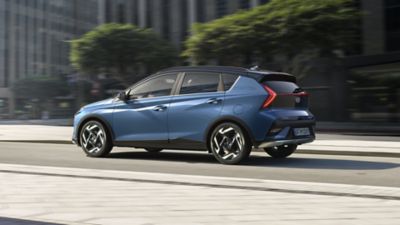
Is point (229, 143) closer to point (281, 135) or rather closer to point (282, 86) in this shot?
point (281, 135)

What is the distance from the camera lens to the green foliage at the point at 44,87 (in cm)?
7519

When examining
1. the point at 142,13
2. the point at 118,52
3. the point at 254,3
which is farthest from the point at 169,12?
the point at 118,52

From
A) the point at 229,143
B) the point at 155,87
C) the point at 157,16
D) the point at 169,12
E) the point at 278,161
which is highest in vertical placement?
the point at 169,12

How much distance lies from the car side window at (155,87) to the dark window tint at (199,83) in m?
0.27

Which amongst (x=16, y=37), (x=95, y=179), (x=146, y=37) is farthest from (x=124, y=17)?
(x=95, y=179)

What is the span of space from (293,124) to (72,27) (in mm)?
92411

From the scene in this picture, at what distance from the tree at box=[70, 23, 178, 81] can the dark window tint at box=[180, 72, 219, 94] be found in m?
→ 29.1

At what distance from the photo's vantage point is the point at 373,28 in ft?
126

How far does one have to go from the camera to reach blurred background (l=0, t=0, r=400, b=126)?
30.3 m

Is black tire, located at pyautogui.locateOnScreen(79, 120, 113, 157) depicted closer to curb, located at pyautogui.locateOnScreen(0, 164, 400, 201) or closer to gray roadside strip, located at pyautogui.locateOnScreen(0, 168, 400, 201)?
curb, located at pyautogui.locateOnScreen(0, 164, 400, 201)

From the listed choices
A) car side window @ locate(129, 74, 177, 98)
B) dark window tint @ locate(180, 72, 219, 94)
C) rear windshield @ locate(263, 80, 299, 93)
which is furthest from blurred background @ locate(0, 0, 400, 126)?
dark window tint @ locate(180, 72, 219, 94)

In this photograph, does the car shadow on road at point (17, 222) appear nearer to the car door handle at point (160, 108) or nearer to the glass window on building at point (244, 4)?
the car door handle at point (160, 108)

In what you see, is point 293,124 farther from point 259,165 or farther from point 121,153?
point 121,153

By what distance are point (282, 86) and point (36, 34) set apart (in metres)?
88.2
